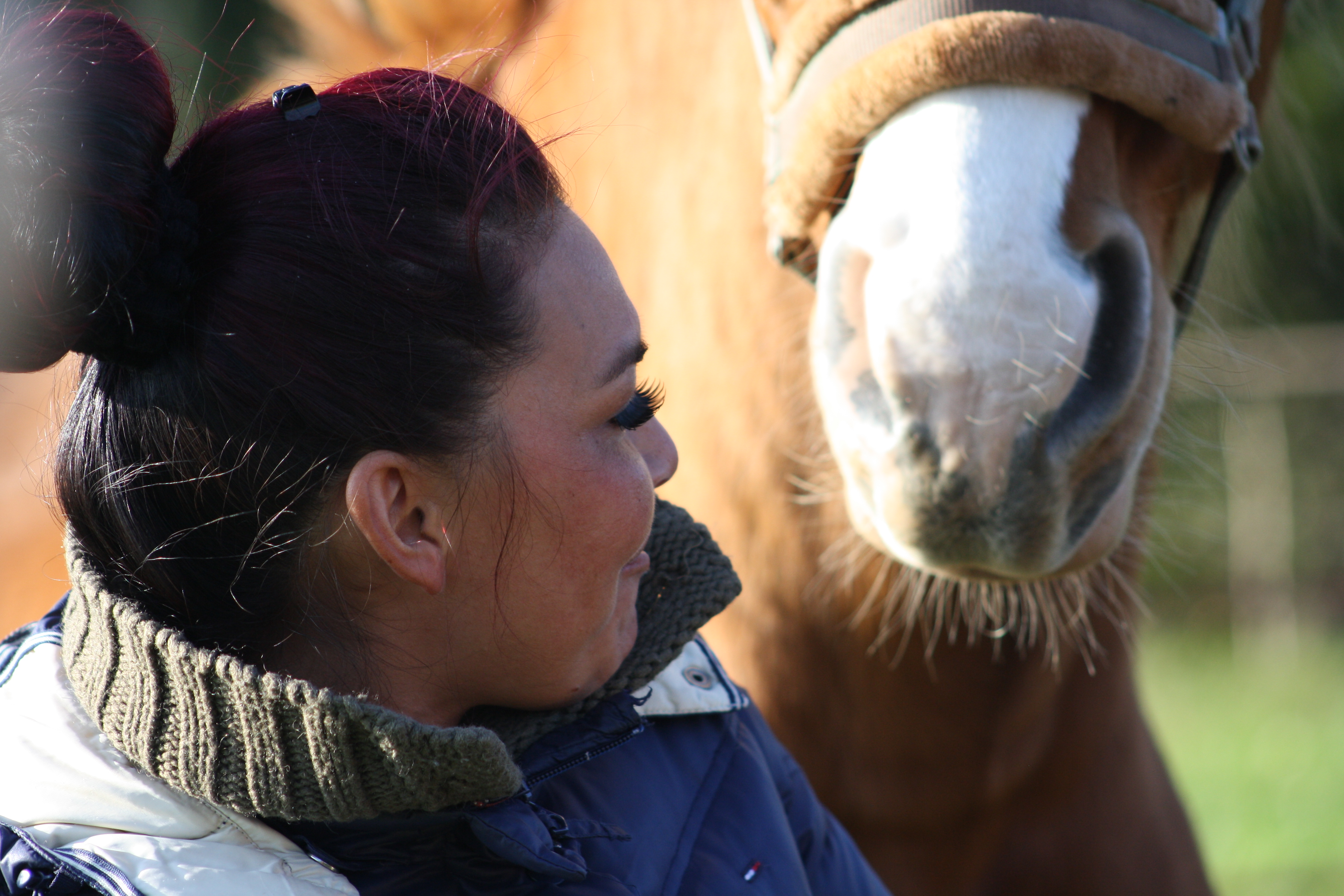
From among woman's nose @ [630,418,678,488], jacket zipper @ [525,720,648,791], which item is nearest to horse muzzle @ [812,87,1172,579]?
woman's nose @ [630,418,678,488]

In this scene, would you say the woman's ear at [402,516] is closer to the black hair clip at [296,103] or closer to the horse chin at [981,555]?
the black hair clip at [296,103]

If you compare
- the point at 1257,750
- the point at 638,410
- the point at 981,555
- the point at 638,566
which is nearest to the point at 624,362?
the point at 638,410

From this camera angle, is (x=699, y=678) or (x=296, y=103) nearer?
(x=296, y=103)

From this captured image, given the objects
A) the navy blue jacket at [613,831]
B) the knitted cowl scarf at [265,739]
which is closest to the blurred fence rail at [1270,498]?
the navy blue jacket at [613,831]

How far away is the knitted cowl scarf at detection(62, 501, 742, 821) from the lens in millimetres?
714

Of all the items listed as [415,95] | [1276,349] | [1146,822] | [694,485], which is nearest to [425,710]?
A: [415,95]

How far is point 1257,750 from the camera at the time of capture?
443cm

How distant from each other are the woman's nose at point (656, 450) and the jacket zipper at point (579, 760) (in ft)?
0.67

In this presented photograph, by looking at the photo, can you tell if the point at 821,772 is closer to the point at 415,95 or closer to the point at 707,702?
the point at 707,702

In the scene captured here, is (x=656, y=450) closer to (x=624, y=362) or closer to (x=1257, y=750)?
(x=624, y=362)

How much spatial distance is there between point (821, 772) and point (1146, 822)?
1.60 feet

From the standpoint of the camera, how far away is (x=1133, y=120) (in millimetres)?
1134

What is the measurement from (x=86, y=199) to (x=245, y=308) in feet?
0.36

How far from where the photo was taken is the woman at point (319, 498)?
0.70 m
